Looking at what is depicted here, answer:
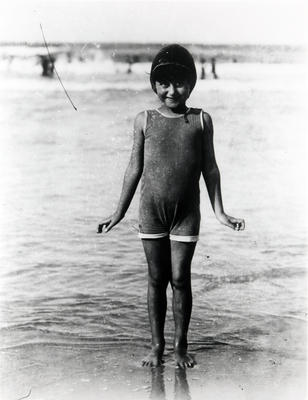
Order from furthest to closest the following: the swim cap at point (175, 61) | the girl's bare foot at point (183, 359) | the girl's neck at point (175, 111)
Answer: the girl's bare foot at point (183, 359) < the girl's neck at point (175, 111) < the swim cap at point (175, 61)

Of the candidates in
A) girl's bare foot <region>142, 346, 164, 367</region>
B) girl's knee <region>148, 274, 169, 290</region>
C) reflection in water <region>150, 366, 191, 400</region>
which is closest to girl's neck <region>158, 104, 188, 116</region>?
girl's knee <region>148, 274, 169, 290</region>

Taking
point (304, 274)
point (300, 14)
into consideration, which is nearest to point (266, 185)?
point (304, 274)

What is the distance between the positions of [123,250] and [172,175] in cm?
184

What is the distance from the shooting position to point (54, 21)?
4.73 m

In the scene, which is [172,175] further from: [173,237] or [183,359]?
[183,359]

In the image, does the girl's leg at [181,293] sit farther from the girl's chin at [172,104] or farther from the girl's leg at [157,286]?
the girl's chin at [172,104]

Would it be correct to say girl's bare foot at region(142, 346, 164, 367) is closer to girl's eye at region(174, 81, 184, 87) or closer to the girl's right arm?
the girl's right arm

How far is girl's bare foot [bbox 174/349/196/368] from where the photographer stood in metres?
3.92

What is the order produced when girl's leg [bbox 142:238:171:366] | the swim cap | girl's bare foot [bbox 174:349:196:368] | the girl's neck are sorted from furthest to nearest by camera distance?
1. girl's bare foot [bbox 174:349:196:368]
2. girl's leg [bbox 142:238:171:366]
3. the girl's neck
4. the swim cap

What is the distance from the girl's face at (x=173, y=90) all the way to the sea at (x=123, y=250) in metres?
0.71

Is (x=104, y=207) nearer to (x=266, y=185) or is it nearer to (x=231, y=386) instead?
(x=266, y=185)

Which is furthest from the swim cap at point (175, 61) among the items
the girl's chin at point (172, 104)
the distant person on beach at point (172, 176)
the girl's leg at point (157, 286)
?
the girl's leg at point (157, 286)

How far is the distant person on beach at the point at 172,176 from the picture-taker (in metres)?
3.67

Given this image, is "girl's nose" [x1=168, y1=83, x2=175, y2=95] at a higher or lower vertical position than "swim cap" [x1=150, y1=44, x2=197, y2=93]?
lower
